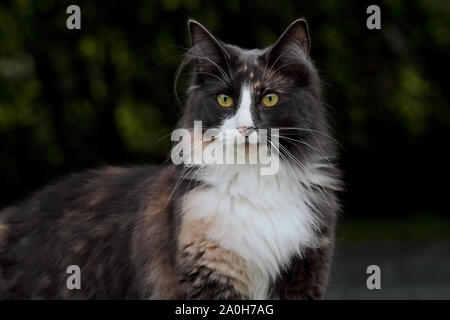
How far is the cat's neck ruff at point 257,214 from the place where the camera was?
3.28 metres

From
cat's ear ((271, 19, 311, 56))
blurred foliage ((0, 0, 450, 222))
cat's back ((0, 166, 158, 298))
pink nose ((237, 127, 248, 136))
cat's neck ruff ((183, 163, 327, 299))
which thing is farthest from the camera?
blurred foliage ((0, 0, 450, 222))

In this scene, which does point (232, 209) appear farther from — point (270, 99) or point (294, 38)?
point (294, 38)

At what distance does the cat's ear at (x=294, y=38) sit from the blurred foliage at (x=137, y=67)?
3765 millimetres

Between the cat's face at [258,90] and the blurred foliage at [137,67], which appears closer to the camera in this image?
the cat's face at [258,90]

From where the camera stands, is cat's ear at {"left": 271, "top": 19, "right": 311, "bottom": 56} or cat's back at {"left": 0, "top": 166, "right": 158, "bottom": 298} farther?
cat's back at {"left": 0, "top": 166, "right": 158, "bottom": 298}

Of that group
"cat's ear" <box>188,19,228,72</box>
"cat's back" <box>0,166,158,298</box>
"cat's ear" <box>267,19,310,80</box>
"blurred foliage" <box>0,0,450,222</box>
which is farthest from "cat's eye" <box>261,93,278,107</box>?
"blurred foliage" <box>0,0,450,222</box>

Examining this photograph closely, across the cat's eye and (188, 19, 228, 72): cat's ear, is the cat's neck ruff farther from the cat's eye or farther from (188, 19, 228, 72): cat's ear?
(188, 19, 228, 72): cat's ear

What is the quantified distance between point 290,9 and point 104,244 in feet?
14.7

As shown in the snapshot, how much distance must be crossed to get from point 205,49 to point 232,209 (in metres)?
0.81

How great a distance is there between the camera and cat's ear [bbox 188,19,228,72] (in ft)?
11.3

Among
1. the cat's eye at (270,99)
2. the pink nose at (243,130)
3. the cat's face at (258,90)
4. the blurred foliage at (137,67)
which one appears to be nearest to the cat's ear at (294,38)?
the cat's face at (258,90)

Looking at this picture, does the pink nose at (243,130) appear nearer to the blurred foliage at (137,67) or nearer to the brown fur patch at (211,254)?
the brown fur patch at (211,254)

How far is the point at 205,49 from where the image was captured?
137 inches

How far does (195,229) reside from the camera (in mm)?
3277
